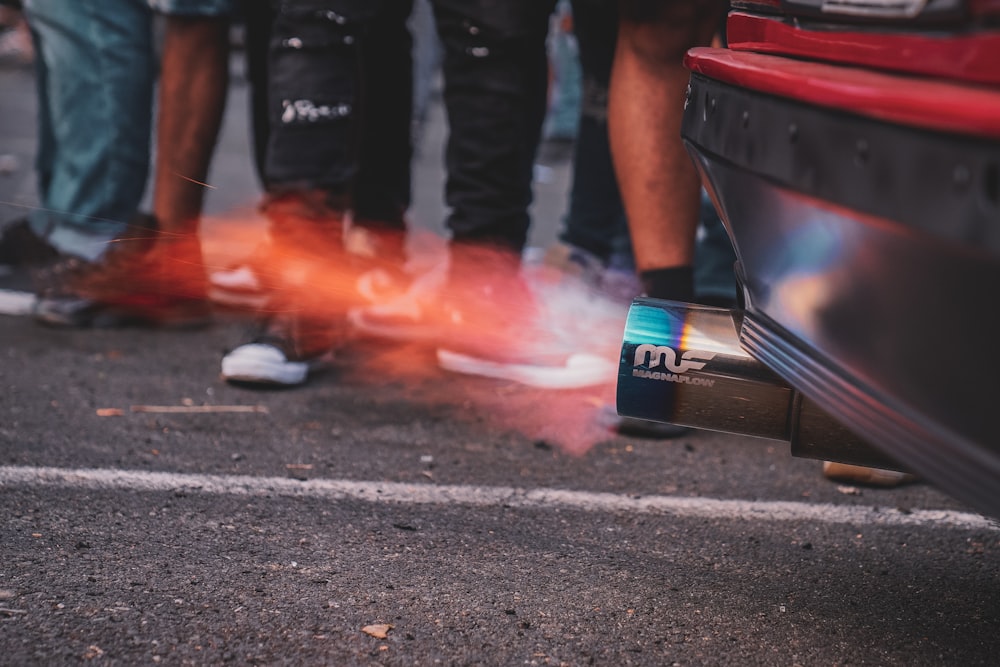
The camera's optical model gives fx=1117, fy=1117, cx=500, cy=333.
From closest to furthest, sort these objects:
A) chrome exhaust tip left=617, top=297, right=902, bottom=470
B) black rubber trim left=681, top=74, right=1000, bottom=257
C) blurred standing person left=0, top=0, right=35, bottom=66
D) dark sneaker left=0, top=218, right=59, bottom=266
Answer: black rubber trim left=681, top=74, right=1000, bottom=257
chrome exhaust tip left=617, top=297, right=902, bottom=470
dark sneaker left=0, top=218, right=59, bottom=266
blurred standing person left=0, top=0, right=35, bottom=66

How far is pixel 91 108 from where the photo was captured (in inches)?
122

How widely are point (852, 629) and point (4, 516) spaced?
4.29 ft

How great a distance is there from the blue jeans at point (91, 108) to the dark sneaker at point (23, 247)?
38 millimetres

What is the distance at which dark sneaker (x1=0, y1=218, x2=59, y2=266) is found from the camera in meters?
3.19

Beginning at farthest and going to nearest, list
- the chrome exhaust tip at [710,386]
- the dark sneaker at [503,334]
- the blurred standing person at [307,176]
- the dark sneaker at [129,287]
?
the dark sneaker at [129,287]
the dark sneaker at [503,334]
the blurred standing person at [307,176]
the chrome exhaust tip at [710,386]

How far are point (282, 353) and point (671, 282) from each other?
92 centimetres

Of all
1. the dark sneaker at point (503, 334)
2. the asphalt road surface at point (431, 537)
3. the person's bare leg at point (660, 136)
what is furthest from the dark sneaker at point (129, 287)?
the person's bare leg at point (660, 136)

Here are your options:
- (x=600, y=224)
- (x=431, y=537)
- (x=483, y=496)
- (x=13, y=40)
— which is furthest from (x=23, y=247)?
(x=13, y=40)

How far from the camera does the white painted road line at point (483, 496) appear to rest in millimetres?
1969

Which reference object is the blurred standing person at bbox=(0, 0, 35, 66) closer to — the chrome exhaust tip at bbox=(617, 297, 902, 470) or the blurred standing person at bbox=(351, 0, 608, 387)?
the blurred standing person at bbox=(351, 0, 608, 387)

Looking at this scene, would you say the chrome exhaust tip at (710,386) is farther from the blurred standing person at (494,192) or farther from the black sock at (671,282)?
the blurred standing person at (494,192)

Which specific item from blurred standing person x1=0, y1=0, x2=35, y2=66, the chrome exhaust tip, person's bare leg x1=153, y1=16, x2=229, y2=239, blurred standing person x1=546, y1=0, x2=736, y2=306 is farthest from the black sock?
blurred standing person x1=0, y1=0, x2=35, y2=66

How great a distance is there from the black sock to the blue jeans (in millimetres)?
1538

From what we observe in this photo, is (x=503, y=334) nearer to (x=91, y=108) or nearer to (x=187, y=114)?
(x=187, y=114)
